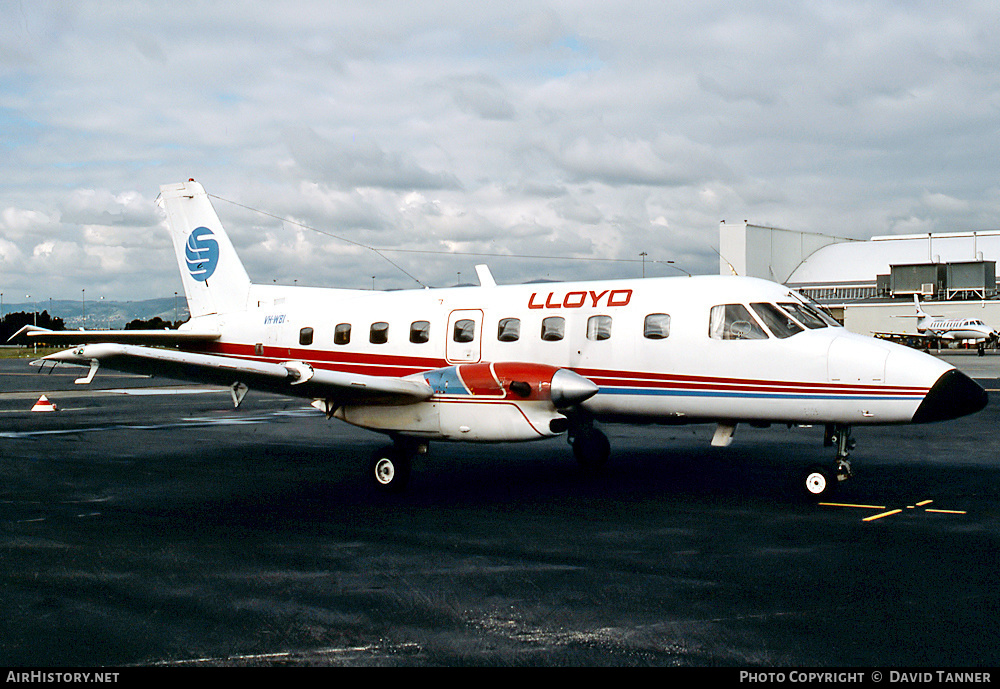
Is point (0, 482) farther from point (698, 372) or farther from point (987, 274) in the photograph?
point (987, 274)

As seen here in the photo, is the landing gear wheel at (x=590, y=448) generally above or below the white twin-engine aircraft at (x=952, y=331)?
below

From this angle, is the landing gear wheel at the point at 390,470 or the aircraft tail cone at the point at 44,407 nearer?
the landing gear wheel at the point at 390,470

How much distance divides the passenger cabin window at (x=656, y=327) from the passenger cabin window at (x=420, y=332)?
147 inches

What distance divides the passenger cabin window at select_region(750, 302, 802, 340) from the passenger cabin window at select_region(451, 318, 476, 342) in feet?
14.6

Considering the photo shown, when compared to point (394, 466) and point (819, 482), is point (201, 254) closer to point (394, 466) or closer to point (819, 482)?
point (394, 466)

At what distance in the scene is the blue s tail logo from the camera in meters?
17.9

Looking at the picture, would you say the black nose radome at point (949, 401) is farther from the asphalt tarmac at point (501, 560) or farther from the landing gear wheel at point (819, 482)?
the landing gear wheel at point (819, 482)

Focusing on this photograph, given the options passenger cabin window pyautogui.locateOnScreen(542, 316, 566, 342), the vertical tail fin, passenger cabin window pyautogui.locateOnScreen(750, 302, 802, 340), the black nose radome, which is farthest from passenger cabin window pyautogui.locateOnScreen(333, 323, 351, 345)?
the black nose radome

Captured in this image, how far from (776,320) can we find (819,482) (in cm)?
226

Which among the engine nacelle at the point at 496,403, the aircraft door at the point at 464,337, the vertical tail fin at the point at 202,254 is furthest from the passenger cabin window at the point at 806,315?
the vertical tail fin at the point at 202,254

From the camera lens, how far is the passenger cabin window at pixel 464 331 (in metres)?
14.0

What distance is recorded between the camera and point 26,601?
7281 mm

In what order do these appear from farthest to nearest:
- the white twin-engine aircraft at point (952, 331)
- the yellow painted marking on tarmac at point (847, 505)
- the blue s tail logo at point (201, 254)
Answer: the white twin-engine aircraft at point (952, 331) < the blue s tail logo at point (201, 254) < the yellow painted marking on tarmac at point (847, 505)

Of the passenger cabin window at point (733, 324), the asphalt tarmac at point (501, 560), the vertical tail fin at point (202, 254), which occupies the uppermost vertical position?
the vertical tail fin at point (202, 254)
